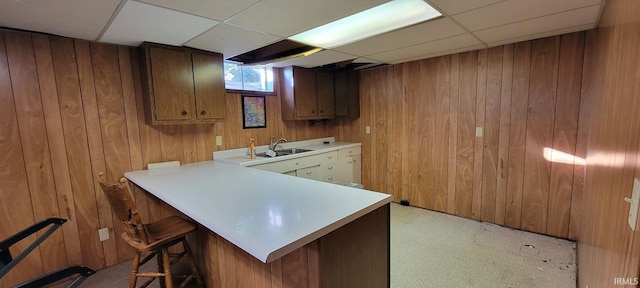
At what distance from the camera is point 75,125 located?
2219 mm

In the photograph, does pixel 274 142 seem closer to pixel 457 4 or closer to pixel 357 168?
pixel 357 168

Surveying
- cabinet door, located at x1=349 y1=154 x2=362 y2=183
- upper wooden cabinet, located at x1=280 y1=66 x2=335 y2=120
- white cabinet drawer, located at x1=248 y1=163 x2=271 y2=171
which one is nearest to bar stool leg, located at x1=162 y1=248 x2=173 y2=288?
white cabinet drawer, located at x1=248 y1=163 x2=271 y2=171

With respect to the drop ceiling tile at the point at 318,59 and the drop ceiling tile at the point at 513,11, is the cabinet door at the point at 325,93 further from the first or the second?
the drop ceiling tile at the point at 513,11

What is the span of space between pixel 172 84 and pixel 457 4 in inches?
95.5

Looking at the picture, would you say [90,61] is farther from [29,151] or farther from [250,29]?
[250,29]

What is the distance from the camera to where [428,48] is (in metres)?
2.85

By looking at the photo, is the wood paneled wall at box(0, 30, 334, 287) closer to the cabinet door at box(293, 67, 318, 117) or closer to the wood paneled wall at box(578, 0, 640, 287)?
the cabinet door at box(293, 67, 318, 117)

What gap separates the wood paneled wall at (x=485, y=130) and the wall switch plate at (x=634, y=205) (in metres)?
2.42

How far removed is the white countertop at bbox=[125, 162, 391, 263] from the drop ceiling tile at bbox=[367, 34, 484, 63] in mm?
1895

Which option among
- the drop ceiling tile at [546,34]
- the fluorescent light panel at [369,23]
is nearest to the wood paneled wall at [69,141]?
the fluorescent light panel at [369,23]

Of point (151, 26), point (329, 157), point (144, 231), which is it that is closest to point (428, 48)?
point (329, 157)

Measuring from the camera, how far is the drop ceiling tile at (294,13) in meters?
1.65

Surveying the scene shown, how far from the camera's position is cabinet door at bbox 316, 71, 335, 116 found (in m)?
3.86

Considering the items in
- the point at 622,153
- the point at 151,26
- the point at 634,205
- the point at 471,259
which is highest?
the point at 151,26
